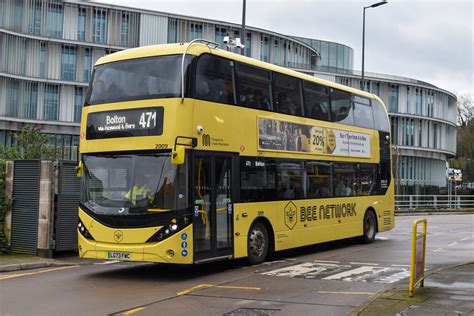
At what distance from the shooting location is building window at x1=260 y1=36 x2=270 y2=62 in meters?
63.0

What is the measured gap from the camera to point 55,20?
5512 cm

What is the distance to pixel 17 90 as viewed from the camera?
176 feet

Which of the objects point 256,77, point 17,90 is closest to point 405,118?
point 17,90

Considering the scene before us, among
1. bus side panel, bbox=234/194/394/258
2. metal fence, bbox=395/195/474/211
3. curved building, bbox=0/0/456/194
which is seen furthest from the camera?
curved building, bbox=0/0/456/194

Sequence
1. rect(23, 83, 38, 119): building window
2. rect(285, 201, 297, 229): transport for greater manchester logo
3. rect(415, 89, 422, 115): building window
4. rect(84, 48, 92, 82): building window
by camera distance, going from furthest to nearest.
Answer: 1. rect(415, 89, 422, 115): building window
2. rect(84, 48, 92, 82): building window
3. rect(23, 83, 38, 119): building window
4. rect(285, 201, 297, 229): transport for greater manchester logo

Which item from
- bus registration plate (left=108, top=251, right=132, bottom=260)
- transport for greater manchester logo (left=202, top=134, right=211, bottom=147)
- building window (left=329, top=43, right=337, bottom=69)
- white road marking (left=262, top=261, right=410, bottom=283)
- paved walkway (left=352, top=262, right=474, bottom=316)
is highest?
building window (left=329, top=43, right=337, bottom=69)

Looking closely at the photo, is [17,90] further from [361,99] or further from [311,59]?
[361,99]

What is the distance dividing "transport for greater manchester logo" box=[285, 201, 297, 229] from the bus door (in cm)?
244

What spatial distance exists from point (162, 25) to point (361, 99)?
136 ft

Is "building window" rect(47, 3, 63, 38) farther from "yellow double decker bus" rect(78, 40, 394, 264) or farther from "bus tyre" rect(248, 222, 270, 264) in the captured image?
"bus tyre" rect(248, 222, 270, 264)

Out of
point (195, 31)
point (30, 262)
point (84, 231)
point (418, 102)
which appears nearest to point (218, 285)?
point (84, 231)

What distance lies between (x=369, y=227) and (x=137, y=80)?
1010 centimetres

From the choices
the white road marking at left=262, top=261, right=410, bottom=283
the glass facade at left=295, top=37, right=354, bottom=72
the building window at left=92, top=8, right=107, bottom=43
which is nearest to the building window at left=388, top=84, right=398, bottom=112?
the glass facade at left=295, top=37, right=354, bottom=72

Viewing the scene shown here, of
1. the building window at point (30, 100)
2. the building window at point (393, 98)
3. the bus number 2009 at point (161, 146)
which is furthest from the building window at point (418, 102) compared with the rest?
the bus number 2009 at point (161, 146)
